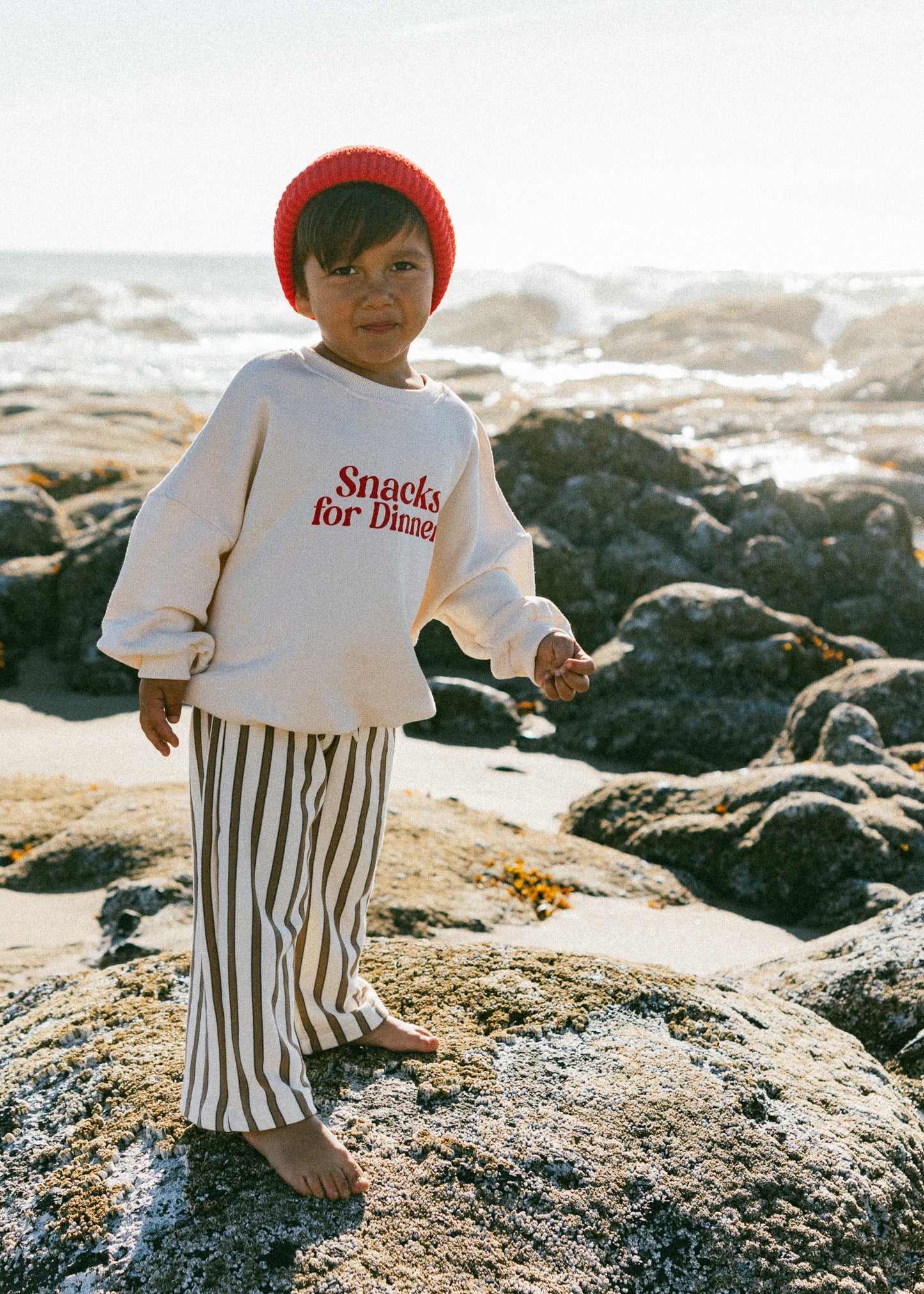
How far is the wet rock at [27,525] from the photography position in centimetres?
808

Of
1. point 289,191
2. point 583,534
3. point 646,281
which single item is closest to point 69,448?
point 583,534

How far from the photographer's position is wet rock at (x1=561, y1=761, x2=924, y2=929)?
180 inches

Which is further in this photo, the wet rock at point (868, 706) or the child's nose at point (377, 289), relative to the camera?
the wet rock at point (868, 706)

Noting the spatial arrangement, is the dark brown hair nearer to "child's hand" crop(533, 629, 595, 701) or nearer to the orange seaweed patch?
"child's hand" crop(533, 629, 595, 701)

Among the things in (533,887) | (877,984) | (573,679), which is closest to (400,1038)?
(573,679)

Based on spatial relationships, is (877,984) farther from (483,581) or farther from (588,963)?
(483,581)

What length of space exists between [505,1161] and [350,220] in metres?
1.79

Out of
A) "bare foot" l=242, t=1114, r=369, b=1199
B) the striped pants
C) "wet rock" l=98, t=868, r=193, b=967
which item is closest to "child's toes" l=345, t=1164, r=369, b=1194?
"bare foot" l=242, t=1114, r=369, b=1199

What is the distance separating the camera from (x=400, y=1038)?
2365 millimetres

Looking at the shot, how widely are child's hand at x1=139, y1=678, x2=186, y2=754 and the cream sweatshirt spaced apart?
0.02m

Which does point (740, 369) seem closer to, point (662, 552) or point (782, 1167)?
point (662, 552)

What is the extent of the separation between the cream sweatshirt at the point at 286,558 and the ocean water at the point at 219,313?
17849mm

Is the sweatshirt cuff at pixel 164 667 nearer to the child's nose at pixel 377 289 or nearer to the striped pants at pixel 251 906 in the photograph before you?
the striped pants at pixel 251 906

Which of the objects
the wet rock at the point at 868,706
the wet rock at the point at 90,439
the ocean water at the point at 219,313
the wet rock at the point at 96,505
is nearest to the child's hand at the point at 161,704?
the wet rock at the point at 868,706
